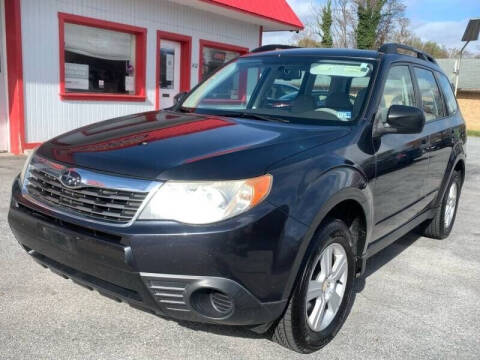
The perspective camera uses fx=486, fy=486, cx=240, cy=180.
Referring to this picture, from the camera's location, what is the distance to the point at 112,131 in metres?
3.08

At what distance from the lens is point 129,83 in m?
10.4

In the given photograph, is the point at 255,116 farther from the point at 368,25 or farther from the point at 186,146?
the point at 368,25

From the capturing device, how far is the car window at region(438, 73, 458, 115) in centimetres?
501

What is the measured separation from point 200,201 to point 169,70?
31.4ft

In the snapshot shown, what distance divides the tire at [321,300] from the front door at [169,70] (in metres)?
8.64

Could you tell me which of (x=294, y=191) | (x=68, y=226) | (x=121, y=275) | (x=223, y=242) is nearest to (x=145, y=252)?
(x=121, y=275)

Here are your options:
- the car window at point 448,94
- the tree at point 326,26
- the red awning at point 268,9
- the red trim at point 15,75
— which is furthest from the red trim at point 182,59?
the tree at point 326,26

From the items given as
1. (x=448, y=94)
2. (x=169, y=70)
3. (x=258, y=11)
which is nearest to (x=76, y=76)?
(x=169, y=70)

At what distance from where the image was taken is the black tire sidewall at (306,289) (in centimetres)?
259

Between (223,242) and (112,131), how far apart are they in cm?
127

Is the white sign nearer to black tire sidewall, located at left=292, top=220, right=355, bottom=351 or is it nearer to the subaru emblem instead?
the subaru emblem

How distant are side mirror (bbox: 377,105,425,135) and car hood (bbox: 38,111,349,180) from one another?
0.38 m

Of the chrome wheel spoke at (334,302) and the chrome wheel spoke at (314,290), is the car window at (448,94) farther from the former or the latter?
the chrome wheel spoke at (314,290)

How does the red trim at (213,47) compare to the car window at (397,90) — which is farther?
the red trim at (213,47)
